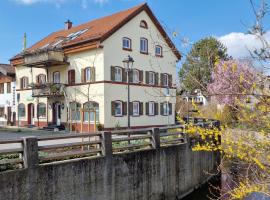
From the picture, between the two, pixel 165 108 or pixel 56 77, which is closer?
pixel 56 77

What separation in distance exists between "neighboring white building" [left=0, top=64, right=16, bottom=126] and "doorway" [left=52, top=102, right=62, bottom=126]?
26.3 feet

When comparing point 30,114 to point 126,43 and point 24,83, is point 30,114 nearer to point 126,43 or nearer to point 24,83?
point 24,83

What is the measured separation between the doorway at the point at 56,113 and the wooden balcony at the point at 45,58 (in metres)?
3.56

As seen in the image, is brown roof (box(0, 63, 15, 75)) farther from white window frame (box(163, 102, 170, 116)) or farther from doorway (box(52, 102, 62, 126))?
white window frame (box(163, 102, 170, 116))

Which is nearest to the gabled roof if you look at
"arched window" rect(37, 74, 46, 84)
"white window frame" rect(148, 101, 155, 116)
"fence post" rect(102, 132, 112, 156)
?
"arched window" rect(37, 74, 46, 84)

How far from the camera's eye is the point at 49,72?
3431cm

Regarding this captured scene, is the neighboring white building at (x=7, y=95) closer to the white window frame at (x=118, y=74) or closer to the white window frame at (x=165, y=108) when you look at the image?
the white window frame at (x=118, y=74)

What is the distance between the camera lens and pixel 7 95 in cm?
4188

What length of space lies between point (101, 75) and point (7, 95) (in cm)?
1726

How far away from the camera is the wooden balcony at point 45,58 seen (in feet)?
102

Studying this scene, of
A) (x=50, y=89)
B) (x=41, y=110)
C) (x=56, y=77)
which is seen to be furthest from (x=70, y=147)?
(x=41, y=110)

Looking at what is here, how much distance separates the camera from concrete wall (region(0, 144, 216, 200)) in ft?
29.5

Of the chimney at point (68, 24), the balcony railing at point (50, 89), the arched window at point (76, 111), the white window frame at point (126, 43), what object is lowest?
the arched window at point (76, 111)

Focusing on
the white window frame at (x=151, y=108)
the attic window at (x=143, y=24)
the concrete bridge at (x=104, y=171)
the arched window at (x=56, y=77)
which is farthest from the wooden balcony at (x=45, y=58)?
the concrete bridge at (x=104, y=171)
